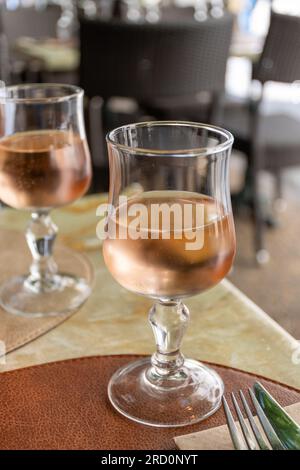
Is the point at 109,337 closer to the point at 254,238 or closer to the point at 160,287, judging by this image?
the point at 160,287

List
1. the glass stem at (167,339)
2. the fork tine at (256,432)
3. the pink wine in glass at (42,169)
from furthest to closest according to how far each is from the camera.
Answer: the pink wine in glass at (42,169) < the glass stem at (167,339) < the fork tine at (256,432)

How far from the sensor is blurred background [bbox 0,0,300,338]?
1872 mm

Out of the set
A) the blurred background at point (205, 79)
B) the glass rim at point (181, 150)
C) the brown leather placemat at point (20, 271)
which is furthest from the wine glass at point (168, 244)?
the blurred background at point (205, 79)

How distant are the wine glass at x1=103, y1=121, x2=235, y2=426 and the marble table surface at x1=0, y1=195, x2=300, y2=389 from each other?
0.05 metres

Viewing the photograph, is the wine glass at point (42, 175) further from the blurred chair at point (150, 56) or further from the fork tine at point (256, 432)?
the blurred chair at point (150, 56)

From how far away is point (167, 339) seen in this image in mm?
550

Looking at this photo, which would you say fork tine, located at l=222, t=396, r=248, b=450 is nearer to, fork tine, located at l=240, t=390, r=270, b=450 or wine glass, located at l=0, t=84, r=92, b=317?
fork tine, located at l=240, t=390, r=270, b=450

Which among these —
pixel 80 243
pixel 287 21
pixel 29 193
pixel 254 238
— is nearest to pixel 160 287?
pixel 29 193

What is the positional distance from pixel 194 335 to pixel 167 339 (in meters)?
0.10

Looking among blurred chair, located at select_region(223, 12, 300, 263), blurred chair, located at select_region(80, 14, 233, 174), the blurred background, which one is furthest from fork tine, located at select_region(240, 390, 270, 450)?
blurred chair, located at select_region(223, 12, 300, 263)

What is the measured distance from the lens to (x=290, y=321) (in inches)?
74.5

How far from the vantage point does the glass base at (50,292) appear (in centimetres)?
69

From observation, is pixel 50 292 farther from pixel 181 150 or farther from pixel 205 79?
pixel 205 79

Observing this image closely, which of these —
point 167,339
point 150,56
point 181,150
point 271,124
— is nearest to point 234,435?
point 167,339
